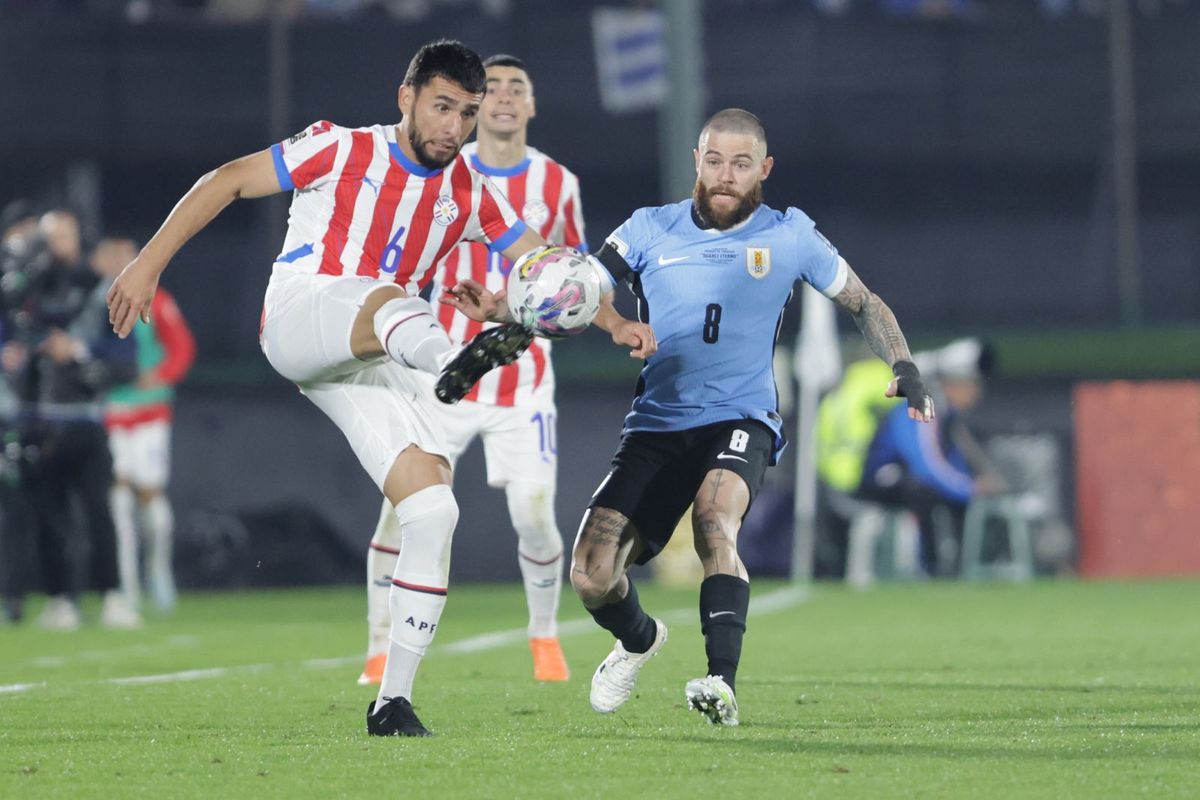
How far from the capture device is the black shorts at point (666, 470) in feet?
22.5

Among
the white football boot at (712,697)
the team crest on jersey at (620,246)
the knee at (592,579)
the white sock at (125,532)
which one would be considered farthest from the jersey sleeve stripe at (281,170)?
the white sock at (125,532)

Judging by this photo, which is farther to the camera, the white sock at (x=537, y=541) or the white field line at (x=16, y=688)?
the white sock at (x=537, y=541)

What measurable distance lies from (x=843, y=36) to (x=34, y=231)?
355 inches

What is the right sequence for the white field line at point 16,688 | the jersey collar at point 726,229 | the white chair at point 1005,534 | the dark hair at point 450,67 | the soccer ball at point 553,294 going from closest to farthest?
the soccer ball at point 553,294, the dark hair at point 450,67, the jersey collar at point 726,229, the white field line at point 16,688, the white chair at point 1005,534

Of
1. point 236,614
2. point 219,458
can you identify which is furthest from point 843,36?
point 236,614

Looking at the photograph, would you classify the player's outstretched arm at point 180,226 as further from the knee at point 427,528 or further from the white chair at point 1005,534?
the white chair at point 1005,534

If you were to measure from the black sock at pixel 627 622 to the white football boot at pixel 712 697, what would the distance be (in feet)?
2.14

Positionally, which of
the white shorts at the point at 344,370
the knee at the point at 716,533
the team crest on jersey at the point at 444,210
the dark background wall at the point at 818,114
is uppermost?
the dark background wall at the point at 818,114

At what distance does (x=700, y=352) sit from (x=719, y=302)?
0.54 feet

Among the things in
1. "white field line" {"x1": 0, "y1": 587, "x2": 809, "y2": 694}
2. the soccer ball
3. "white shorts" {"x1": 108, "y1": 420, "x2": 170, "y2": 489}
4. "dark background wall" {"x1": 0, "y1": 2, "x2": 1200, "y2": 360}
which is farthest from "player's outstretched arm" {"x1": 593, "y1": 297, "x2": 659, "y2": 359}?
"dark background wall" {"x1": 0, "y1": 2, "x2": 1200, "y2": 360}

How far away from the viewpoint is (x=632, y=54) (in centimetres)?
1970

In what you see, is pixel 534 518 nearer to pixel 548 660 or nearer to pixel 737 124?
pixel 548 660

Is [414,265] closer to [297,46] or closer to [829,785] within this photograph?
[829,785]

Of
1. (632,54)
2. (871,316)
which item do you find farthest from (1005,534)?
(871,316)
